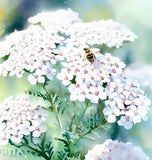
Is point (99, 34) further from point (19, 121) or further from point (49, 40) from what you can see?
point (19, 121)

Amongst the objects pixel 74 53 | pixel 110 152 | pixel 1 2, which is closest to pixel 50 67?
pixel 74 53

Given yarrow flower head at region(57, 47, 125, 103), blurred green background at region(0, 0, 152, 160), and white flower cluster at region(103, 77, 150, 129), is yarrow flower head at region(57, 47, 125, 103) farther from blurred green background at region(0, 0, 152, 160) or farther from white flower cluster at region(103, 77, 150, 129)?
blurred green background at region(0, 0, 152, 160)

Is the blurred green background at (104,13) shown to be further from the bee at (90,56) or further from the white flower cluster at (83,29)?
the bee at (90,56)

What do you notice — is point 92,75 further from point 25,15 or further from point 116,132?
point 25,15

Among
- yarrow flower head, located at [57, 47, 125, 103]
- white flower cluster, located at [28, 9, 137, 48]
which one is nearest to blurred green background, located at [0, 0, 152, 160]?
white flower cluster, located at [28, 9, 137, 48]

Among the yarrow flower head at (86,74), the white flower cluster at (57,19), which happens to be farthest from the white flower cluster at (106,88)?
the white flower cluster at (57,19)
